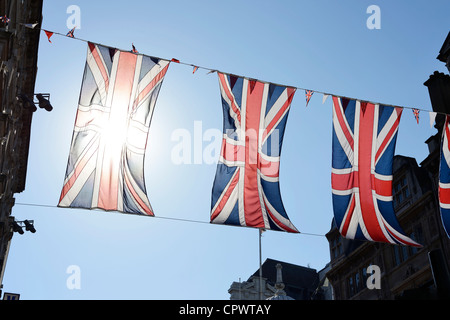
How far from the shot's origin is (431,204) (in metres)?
29.6

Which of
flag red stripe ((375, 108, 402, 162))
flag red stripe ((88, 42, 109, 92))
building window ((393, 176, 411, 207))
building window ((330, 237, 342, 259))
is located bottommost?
flag red stripe ((375, 108, 402, 162))

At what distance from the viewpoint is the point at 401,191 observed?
32969 millimetres

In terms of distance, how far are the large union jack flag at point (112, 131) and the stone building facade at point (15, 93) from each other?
150 inches

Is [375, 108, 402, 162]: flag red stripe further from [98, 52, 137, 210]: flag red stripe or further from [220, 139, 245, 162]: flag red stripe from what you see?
[98, 52, 137, 210]: flag red stripe

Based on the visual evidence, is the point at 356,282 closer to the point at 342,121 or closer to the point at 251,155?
the point at 342,121

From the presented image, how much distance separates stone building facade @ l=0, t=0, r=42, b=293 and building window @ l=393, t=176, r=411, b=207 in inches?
874

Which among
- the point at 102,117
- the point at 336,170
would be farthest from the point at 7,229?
the point at 336,170

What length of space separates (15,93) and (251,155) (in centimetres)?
1291

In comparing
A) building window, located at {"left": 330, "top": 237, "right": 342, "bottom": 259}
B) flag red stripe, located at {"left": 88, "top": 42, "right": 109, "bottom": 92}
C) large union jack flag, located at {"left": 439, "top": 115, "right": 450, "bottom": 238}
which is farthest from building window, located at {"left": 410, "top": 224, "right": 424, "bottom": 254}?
flag red stripe, located at {"left": 88, "top": 42, "right": 109, "bottom": 92}

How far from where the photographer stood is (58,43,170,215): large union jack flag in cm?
1391

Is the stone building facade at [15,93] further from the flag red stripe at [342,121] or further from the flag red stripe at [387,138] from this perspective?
the flag red stripe at [387,138]

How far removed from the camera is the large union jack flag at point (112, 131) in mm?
13914
